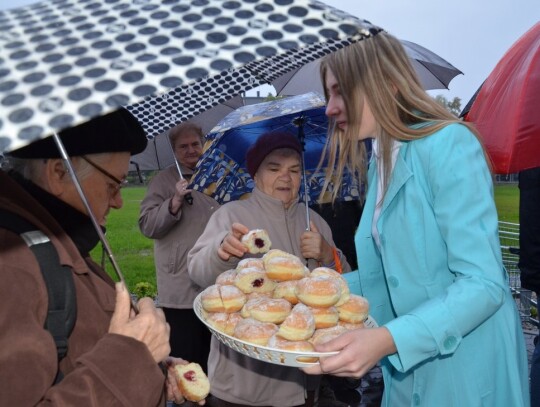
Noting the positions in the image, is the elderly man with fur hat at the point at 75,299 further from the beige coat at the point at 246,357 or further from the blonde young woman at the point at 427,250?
the beige coat at the point at 246,357

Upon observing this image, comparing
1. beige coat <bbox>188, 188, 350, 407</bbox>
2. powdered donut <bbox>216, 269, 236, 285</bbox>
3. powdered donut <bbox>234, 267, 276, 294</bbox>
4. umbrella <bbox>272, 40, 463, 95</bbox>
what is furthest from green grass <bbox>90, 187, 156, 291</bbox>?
powdered donut <bbox>234, 267, 276, 294</bbox>

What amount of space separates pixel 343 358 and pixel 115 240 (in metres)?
13.9

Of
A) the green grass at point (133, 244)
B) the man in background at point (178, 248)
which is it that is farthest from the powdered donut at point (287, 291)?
the green grass at point (133, 244)

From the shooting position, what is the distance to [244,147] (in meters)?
4.10

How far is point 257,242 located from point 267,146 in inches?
37.2

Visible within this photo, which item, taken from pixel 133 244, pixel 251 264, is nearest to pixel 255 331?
pixel 251 264

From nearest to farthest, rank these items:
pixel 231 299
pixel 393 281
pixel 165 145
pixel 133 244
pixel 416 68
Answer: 1. pixel 393 281
2. pixel 231 299
3. pixel 416 68
4. pixel 165 145
5. pixel 133 244

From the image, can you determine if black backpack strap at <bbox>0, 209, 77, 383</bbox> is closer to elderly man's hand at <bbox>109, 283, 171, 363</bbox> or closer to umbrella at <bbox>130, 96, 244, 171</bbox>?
elderly man's hand at <bbox>109, 283, 171, 363</bbox>

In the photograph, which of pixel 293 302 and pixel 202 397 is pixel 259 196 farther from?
pixel 202 397

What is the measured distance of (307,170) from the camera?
427cm

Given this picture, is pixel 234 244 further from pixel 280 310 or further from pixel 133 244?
pixel 133 244

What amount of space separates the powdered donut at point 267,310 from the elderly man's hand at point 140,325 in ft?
2.37

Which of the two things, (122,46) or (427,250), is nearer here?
(122,46)

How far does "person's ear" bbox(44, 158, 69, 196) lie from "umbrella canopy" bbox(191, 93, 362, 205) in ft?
7.36
